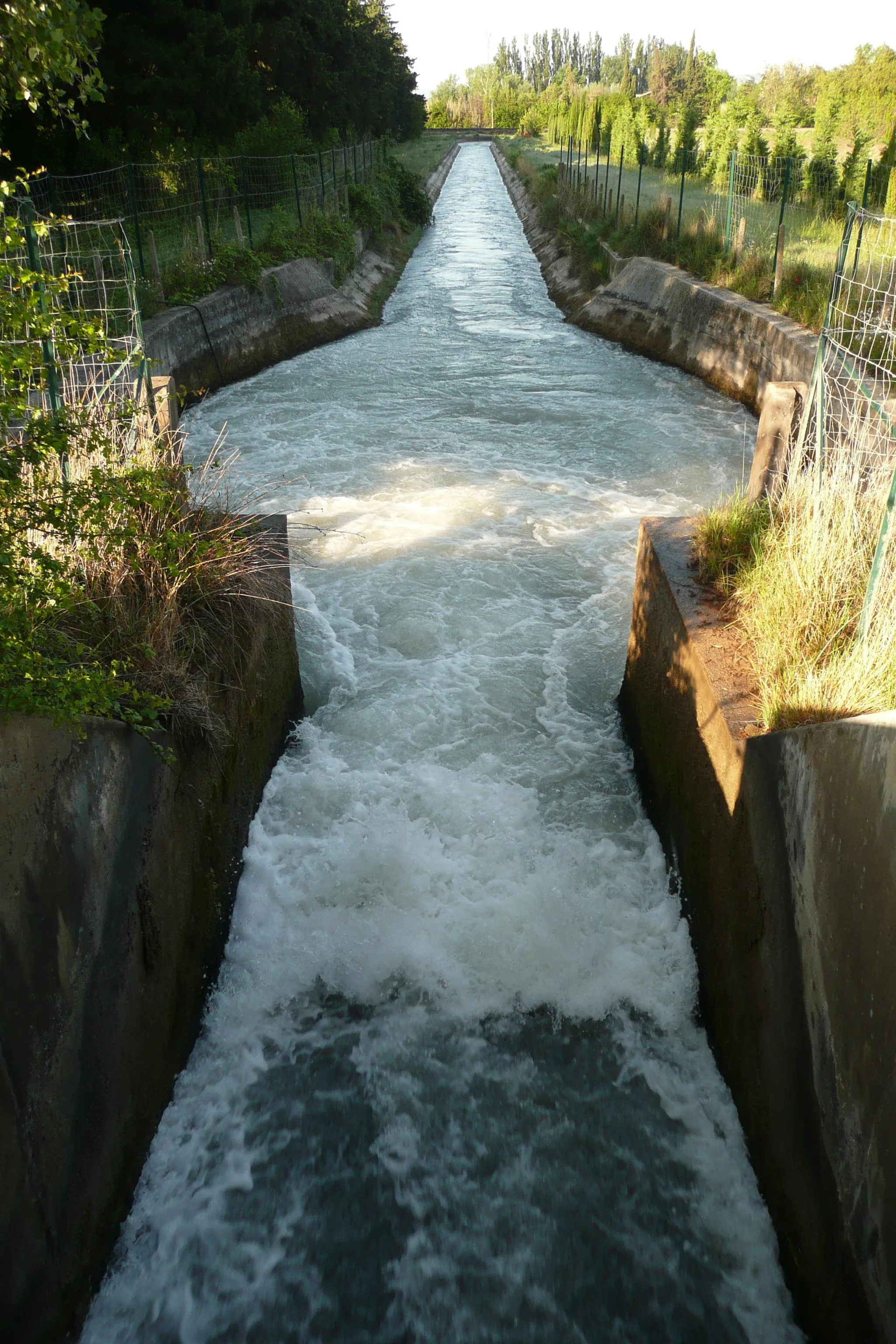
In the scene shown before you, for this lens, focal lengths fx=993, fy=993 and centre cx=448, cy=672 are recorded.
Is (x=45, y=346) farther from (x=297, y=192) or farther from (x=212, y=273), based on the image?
(x=297, y=192)

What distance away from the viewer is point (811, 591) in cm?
466

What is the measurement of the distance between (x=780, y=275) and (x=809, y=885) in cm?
1321

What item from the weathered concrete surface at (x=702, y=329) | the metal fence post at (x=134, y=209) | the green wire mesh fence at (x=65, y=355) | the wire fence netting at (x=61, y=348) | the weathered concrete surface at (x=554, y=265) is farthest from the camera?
the weathered concrete surface at (x=554, y=265)

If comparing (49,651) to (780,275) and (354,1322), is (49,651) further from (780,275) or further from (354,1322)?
(780,275)

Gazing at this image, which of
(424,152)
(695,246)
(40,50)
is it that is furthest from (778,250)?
(424,152)

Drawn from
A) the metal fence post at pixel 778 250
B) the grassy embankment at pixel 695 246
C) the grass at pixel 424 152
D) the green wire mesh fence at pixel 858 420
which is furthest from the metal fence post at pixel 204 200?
the grass at pixel 424 152

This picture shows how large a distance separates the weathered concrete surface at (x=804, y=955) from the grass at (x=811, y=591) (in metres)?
0.20

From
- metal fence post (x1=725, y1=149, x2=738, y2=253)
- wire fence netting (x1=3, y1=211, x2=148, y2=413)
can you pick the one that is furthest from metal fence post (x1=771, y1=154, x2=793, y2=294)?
wire fence netting (x1=3, y1=211, x2=148, y2=413)

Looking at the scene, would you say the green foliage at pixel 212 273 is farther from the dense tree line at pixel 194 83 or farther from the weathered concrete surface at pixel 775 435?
the weathered concrete surface at pixel 775 435

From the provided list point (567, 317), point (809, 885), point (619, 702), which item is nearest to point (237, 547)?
point (619, 702)

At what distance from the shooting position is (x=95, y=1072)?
3.37 metres

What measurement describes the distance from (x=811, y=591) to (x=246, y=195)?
16.4 metres

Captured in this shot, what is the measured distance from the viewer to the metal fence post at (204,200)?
16062 millimetres

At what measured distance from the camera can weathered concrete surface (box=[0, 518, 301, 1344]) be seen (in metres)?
2.91
